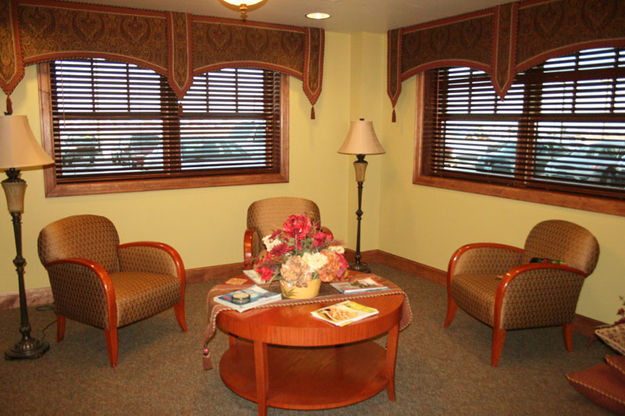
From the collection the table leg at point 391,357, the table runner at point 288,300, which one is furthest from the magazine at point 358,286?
the table leg at point 391,357

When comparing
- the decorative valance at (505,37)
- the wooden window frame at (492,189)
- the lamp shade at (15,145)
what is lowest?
the wooden window frame at (492,189)

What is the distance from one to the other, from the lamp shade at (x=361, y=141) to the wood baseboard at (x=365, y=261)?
1.27 metres

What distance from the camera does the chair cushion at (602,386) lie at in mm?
2818

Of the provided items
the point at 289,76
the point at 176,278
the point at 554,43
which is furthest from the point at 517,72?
the point at 176,278

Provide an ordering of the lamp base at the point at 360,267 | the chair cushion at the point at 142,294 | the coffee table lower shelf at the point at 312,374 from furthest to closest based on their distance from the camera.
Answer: the lamp base at the point at 360,267 → the chair cushion at the point at 142,294 → the coffee table lower shelf at the point at 312,374

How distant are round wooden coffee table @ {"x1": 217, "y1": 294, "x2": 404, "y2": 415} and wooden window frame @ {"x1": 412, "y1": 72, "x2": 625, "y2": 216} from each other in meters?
1.67

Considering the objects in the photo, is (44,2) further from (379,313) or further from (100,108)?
(379,313)

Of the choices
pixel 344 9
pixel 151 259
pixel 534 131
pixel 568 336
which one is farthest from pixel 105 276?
pixel 534 131

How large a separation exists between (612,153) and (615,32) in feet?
2.67

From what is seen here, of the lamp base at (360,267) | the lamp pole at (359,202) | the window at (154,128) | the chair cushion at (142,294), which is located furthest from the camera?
the lamp base at (360,267)

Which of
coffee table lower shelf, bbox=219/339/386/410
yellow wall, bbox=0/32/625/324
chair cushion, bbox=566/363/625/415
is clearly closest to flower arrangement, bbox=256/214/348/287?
coffee table lower shelf, bbox=219/339/386/410

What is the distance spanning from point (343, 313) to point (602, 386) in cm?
146

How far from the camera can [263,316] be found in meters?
2.83

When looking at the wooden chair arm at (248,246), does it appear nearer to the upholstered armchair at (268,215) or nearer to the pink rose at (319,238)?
the upholstered armchair at (268,215)
